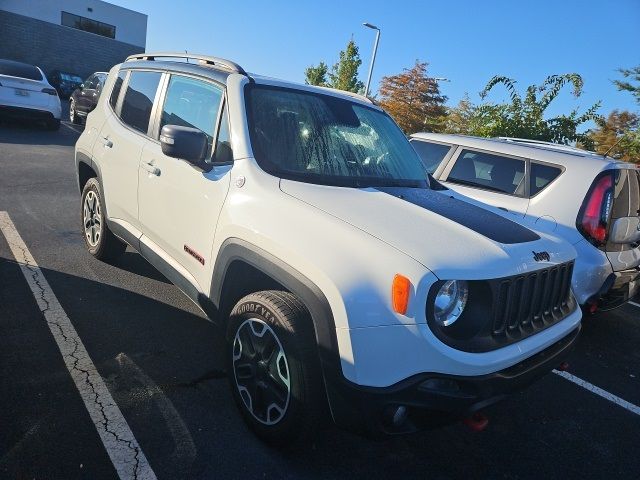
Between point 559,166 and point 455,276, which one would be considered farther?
point 559,166

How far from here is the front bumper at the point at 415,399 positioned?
6.27 feet

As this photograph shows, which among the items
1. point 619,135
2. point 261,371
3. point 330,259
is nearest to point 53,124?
point 261,371

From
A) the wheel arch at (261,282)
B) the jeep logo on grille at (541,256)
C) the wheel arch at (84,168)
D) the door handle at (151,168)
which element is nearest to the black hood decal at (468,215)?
the jeep logo on grille at (541,256)

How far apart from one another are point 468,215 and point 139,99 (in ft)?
9.47

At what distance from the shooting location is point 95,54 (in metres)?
35.4

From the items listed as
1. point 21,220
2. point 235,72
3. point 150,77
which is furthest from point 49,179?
point 235,72

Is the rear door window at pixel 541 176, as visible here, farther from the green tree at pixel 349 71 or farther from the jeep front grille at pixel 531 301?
the green tree at pixel 349 71

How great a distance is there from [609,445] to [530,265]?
156 centimetres

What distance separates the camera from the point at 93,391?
2.70 m

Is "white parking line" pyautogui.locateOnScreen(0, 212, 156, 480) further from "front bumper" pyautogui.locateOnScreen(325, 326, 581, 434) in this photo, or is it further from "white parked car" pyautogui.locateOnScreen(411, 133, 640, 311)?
"white parked car" pyautogui.locateOnScreen(411, 133, 640, 311)

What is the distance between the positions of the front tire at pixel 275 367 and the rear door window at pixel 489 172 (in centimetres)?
336

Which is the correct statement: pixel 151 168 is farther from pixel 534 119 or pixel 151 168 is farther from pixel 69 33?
pixel 69 33

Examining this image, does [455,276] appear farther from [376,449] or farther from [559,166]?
[559,166]

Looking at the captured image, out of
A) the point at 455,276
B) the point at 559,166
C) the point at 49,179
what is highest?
the point at 559,166
